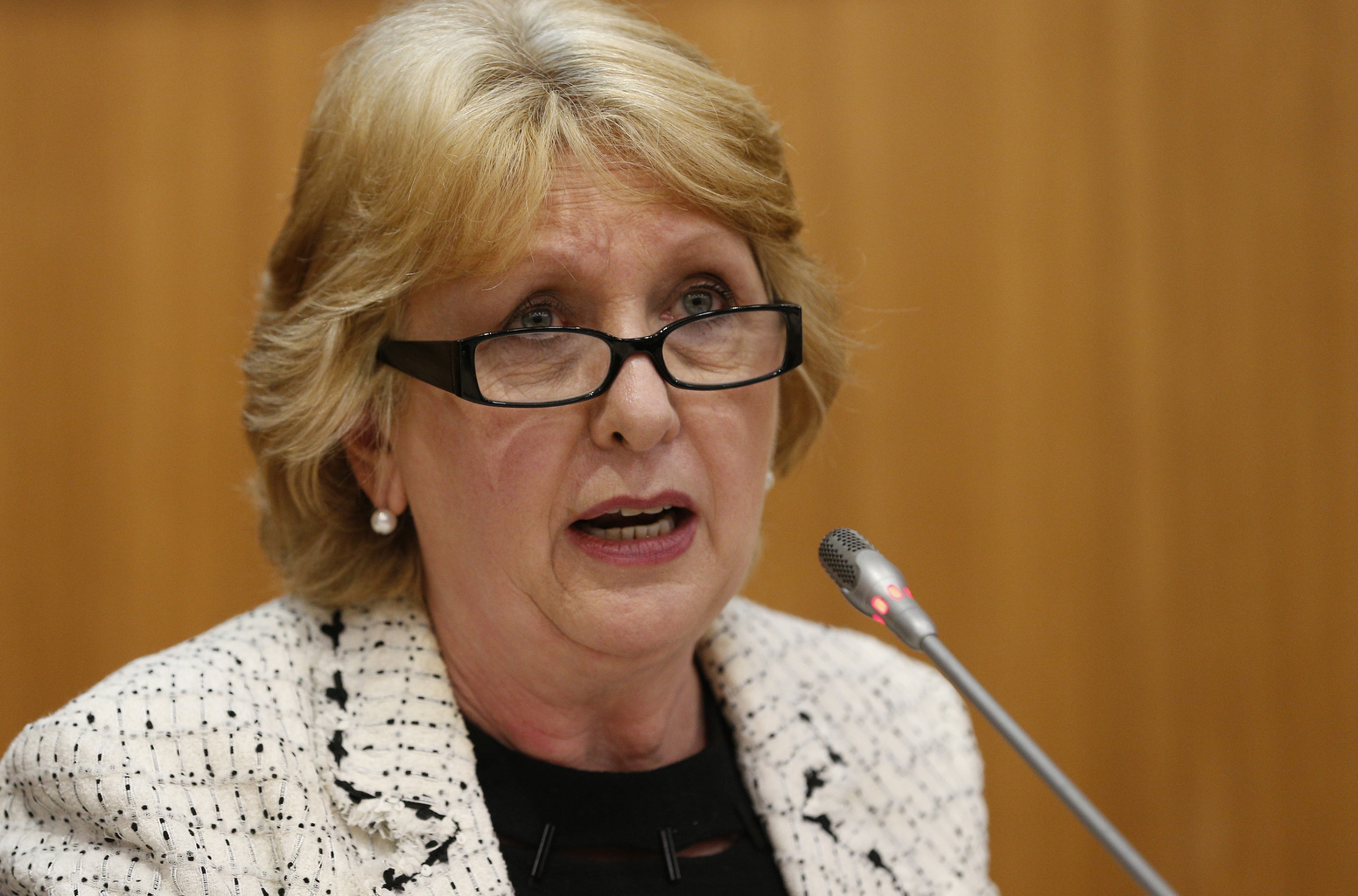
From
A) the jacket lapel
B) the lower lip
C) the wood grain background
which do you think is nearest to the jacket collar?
the jacket lapel

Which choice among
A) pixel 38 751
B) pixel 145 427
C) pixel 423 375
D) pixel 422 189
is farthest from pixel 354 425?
pixel 145 427

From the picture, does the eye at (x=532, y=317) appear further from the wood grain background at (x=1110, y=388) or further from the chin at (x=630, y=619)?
the wood grain background at (x=1110, y=388)

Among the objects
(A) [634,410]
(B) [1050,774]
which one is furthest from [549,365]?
(B) [1050,774]

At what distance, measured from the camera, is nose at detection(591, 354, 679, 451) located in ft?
3.70

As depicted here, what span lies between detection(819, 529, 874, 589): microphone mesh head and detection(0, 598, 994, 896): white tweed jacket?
48cm

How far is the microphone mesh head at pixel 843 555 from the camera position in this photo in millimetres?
910

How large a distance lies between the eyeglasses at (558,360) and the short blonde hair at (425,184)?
0.24 feet

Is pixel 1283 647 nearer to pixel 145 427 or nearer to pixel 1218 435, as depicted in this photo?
pixel 1218 435

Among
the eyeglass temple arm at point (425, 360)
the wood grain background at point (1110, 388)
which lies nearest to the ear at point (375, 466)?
the eyeglass temple arm at point (425, 360)

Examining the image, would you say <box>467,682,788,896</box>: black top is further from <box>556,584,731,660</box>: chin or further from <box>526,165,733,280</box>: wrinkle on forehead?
<box>526,165,733,280</box>: wrinkle on forehead

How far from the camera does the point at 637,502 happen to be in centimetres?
117

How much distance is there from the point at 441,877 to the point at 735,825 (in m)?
0.38

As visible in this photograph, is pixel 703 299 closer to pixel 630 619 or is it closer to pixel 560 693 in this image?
pixel 630 619

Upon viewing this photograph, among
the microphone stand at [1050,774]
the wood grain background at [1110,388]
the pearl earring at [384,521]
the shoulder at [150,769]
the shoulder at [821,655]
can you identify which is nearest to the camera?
the microphone stand at [1050,774]
